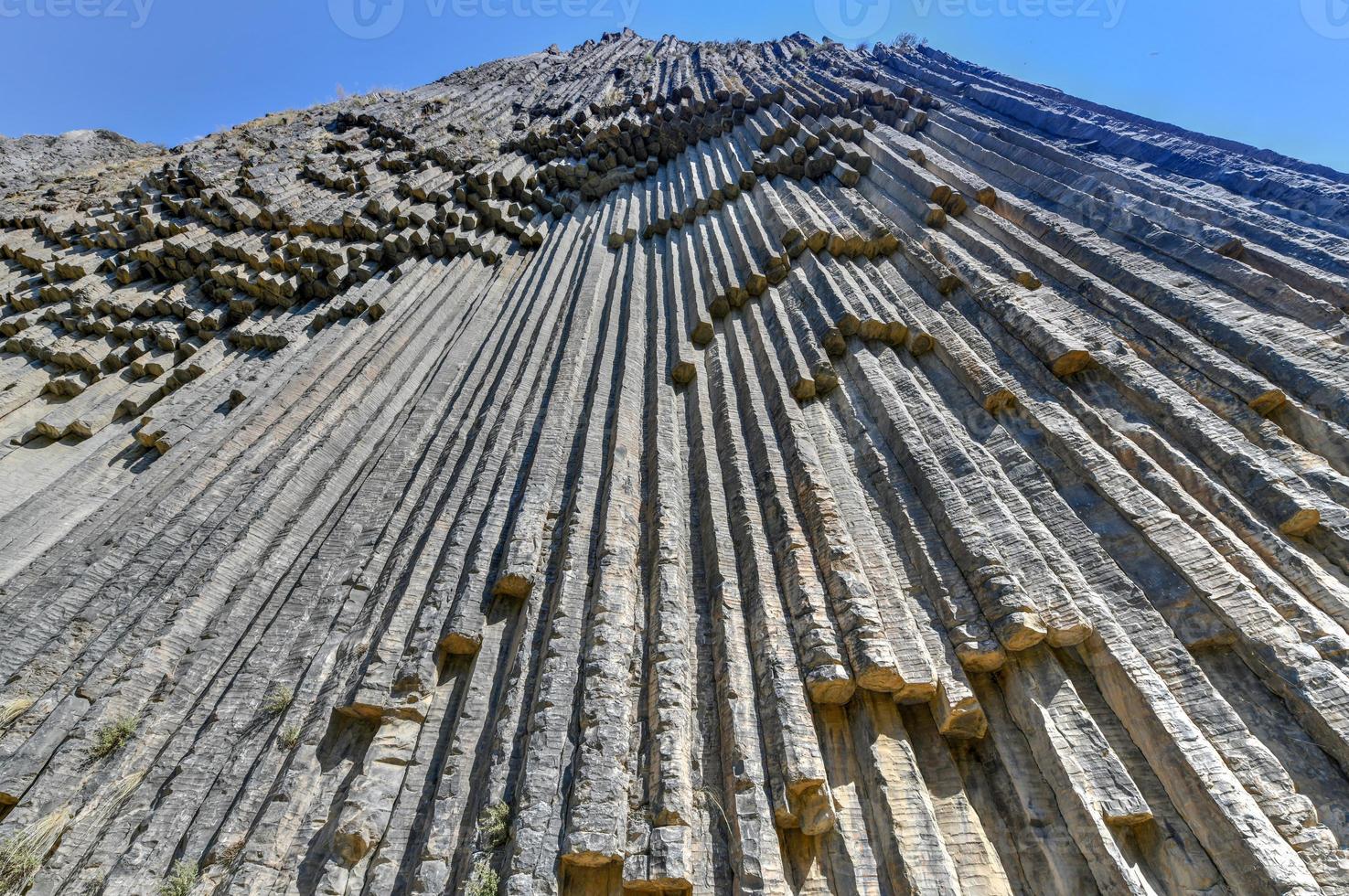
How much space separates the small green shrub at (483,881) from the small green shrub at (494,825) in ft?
0.30

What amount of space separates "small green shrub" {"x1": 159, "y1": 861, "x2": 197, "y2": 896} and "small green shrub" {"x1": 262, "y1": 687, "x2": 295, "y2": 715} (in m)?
0.80

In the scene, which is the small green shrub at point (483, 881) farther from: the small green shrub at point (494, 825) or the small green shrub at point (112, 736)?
the small green shrub at point (112, 736)

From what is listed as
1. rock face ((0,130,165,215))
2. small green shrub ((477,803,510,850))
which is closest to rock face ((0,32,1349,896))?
small green shrub ((477,803,510,850))

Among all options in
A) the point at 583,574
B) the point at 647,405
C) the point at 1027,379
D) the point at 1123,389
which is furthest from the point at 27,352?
the point at 1123,389

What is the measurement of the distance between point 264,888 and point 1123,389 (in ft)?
19.1

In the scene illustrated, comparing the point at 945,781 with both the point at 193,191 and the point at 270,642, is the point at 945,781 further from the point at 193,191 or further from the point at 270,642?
the point at 193,191

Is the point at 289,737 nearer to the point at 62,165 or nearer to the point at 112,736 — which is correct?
the point at 112,736

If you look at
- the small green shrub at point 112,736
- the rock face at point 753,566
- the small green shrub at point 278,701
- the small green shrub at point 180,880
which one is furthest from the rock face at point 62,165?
the small green shrub at point 180,880

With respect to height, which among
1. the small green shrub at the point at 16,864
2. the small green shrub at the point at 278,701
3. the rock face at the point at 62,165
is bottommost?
the small green shrub at the point at 16,864

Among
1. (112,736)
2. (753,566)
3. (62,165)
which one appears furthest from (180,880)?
(62,165)

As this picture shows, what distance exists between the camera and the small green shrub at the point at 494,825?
2.62 metres

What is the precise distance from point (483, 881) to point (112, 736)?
106 inches

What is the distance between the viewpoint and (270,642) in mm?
A: 3943

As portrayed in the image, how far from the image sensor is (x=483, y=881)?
2.46m
